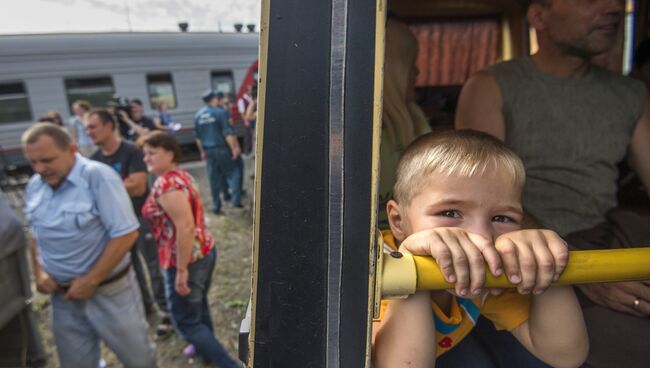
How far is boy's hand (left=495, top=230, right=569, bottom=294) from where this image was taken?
2.14 feet

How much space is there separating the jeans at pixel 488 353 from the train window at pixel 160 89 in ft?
36.7

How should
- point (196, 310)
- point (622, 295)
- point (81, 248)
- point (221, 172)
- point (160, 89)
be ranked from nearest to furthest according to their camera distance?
point (622, 295) → point (81, 248) → point (196, 310) → point (221, 172) → point (160, 89)

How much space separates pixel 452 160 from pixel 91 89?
37.9 feet

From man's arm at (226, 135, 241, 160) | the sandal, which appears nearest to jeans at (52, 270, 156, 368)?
the sandal

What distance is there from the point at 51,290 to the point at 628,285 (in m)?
2.93

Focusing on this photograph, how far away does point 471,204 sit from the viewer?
2.67 feet

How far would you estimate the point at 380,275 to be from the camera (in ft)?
2.18

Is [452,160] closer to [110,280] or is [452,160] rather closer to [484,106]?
[484,106]

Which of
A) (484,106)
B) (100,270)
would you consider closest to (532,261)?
(484,106)

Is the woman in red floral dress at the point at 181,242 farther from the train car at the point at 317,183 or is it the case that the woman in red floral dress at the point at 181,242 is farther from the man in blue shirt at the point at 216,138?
the man in blue shirt at the point at 216,138

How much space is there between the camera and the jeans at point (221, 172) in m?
6.71

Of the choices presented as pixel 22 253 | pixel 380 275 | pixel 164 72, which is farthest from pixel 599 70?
pixel 164 72

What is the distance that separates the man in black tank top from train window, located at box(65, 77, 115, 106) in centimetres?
1102

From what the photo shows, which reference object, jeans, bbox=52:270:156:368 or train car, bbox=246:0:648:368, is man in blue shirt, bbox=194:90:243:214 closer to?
jeans, bbox=52:270:156:368
